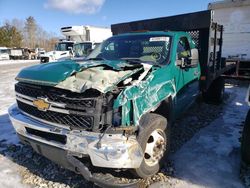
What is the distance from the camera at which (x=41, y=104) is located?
9.95ft

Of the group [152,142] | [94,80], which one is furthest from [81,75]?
[152,142]

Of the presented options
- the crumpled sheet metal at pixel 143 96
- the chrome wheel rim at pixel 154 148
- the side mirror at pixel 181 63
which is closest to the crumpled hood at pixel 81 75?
the crumpled sheet metal at pixel 143 96

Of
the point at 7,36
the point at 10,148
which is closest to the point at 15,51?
the point at 7,36

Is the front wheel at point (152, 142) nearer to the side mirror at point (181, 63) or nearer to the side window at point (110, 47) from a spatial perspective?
the side mirror at point (181, 63)

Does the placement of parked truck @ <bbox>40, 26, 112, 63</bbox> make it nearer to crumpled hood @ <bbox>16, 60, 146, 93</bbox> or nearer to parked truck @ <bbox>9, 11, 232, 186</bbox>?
parked truck @ <bbox>9, 11, 232, 186</bbox>

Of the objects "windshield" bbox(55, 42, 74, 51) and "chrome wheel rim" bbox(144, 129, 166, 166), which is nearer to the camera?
"chrome wheel rim" bbox(144, 129, 166, 166)

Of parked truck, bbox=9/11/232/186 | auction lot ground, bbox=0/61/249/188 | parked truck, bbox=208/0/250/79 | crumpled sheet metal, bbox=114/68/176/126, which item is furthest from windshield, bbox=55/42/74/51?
crumpled sheet metal, bbox=114/68/176/126

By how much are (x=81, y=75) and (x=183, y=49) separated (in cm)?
237

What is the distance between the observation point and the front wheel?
290 cm

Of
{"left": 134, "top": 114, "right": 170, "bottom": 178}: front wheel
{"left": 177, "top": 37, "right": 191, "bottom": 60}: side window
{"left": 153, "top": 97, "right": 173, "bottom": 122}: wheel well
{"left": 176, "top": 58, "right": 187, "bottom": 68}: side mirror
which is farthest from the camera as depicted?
{"left": 177, "top": 37, "right": 191, "bottom": 60}: side window

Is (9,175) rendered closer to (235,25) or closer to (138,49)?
(138,49)

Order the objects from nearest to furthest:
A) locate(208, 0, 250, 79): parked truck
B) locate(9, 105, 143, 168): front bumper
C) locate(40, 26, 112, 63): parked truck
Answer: locate(9, 105, 143, 168): front bumper
locate(208, 0, 250, 79): parked truck
locate(40, 26, 112, 63): parked truck

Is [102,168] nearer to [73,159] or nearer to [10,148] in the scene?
[73,159]

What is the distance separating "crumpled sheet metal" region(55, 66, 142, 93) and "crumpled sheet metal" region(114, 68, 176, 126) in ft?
0.59
